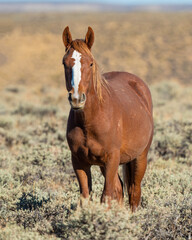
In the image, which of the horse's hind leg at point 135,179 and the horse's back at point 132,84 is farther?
the horse's back at point 132,84

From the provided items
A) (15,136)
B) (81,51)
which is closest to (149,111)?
(81,51)

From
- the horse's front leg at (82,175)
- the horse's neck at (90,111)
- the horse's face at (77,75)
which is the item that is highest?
the horse's face at (77,75)

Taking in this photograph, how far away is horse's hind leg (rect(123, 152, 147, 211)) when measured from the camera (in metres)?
4.64

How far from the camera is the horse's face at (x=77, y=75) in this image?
3.14 meters

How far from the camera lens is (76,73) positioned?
320 cm

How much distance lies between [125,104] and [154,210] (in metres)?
1.18

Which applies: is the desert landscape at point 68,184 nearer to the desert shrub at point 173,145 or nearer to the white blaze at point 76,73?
the desert shrub at point 173,145

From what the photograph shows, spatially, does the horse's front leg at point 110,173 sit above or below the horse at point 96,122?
below

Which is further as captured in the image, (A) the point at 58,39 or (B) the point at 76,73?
(A) the point at 58,39

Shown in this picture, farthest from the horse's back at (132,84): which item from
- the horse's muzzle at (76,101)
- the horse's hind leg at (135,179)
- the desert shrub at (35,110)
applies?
the desert shrub at (35,110)

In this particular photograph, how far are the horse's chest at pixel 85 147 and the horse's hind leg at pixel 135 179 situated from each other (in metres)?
1.10

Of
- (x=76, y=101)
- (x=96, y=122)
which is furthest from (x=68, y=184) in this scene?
(x=76, y=101)

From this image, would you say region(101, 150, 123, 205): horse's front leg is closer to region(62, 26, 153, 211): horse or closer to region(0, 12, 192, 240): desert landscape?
region(62, 26, 153, 211): horse

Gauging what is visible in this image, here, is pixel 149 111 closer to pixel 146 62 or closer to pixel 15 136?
pixel 15 136
